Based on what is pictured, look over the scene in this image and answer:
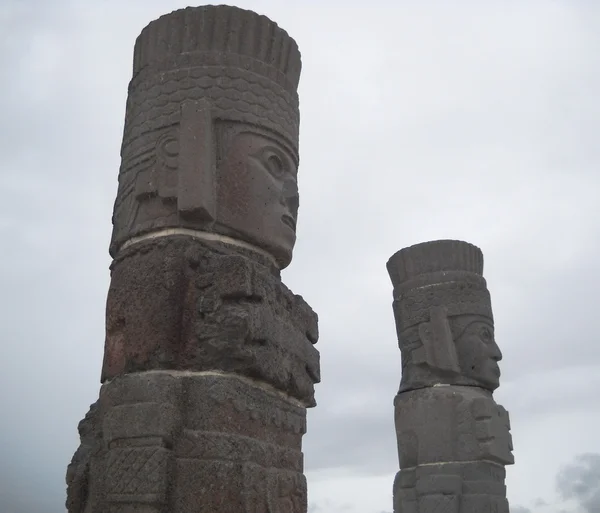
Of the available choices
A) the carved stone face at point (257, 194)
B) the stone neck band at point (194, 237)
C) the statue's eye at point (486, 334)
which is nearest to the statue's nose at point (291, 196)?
the carved stone face at point (257, 194)

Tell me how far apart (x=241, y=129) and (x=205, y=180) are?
0.49 metres

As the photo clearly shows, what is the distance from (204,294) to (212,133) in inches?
40.4

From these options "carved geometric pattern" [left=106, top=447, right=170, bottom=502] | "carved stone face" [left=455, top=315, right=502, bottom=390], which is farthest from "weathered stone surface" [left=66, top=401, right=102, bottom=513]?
"carved stone face" [left=455, top=315, right=502, bottom=390]

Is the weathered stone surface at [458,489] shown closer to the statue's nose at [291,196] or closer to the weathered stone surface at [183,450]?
the weathered stone surface at [183,450]

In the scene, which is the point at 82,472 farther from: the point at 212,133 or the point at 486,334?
the point at 486,334

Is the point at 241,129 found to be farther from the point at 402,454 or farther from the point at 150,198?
the point at 402,454

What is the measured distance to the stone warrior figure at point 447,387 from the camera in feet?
25.9

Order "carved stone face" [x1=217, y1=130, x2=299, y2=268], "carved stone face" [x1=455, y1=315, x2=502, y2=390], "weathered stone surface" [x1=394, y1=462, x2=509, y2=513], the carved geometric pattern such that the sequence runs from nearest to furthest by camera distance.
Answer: the carved geometric pattern
"carved stone face" [x1=217, y1=130, x2=299, y2=268]
"weathered stone surface" [x1=394, y1=462, x2=509, y2=513]
"carved stone face" [x1=455, y1=315, x2=502, y2=390]

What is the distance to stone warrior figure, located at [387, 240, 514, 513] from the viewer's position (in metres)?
7.89

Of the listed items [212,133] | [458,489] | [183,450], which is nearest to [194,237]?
[212,133]

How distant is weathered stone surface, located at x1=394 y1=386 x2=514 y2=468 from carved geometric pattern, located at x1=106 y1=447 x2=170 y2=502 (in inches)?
211

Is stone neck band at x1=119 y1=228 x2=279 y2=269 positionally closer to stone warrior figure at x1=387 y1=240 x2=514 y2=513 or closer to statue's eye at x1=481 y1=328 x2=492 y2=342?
stone warrior figure at x1=387 y1=240 x2=514 y2=513

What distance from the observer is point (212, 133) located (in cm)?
418

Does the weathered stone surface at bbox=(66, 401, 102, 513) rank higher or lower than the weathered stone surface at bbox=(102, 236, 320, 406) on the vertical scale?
lower
